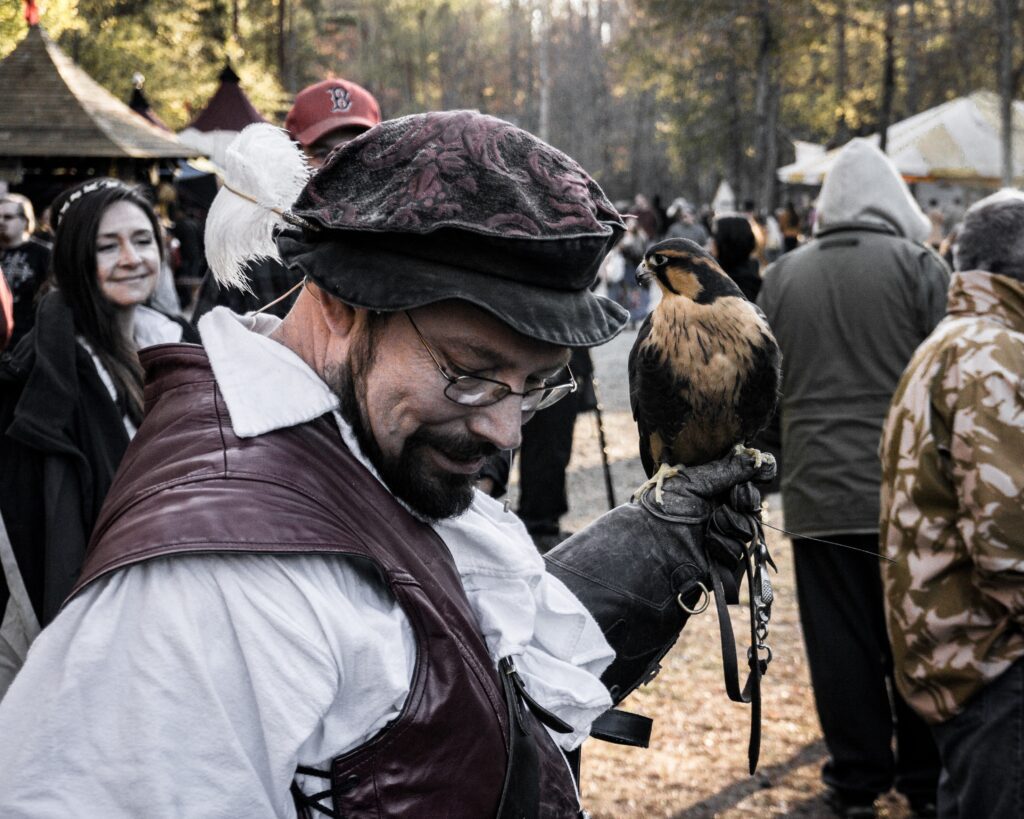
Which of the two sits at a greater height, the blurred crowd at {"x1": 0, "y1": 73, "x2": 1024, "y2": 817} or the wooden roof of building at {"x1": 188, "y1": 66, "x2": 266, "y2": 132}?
the wooden roof of building at {"x1": 188, "y1": 66, "x2": 266, "y2": 132}

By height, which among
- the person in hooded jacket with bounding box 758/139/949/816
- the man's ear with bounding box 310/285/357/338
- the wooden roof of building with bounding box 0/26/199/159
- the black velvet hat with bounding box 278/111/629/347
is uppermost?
the wooden roof of building with bounding box 0/26/199/159

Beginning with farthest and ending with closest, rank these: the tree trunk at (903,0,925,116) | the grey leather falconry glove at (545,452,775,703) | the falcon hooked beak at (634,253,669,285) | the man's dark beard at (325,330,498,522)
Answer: the tree trunk at (903,0,925,116)
the falcon hooked beak at (634,253,669,285)
the grey leather falconry glove at (545,452,775,703)
the man's dark beard at (325,330,498,522)

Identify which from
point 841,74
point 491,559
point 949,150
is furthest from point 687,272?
point 841,74

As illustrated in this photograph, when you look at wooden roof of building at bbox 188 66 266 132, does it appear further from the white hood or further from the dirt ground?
the white hood

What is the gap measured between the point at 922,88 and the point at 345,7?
17.9m

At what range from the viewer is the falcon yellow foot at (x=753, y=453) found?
7.59 ft

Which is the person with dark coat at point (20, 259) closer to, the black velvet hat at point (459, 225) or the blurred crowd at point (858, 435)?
the blurred crowd at point (858, 435)

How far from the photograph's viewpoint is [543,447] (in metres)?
6.99

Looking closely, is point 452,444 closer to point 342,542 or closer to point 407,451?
point 407,451

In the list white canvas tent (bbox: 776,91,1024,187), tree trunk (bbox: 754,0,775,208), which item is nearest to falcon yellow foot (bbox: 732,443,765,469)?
white canvas tent (bbox: 776,91,1024,187)

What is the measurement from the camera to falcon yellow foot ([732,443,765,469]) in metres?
2.31

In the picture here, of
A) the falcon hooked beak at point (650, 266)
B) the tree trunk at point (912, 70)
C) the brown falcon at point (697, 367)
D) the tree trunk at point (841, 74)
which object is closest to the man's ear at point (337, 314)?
the brown falcon at point (697, 367)

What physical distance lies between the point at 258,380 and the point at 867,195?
3.53 meters

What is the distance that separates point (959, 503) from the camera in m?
3.09
